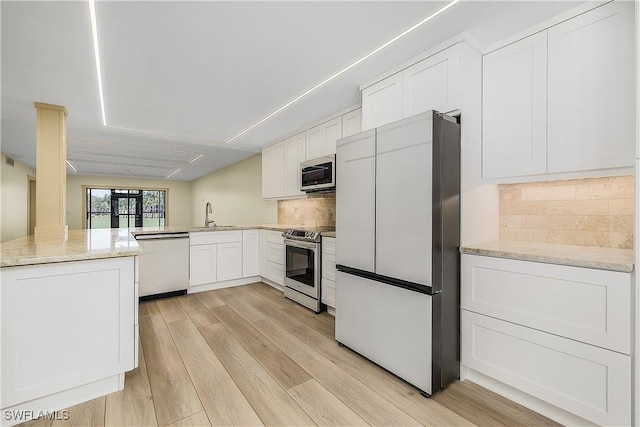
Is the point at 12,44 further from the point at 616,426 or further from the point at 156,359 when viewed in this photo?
the point at 616,426

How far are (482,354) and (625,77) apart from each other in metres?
1.82

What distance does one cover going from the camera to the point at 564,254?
1.61 m

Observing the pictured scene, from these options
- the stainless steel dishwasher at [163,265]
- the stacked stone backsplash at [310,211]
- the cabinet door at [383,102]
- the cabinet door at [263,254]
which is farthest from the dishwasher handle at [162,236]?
the cabinet door at [383,102]

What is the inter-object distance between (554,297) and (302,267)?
2449mm

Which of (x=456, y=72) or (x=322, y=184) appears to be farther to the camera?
(x=322, y=184)

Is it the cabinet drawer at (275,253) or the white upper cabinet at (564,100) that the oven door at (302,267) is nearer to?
the cabinet drawer at (275,253)

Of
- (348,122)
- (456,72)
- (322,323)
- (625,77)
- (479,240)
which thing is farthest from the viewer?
(348,122)

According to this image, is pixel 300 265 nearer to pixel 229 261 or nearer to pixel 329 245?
pixel 329 245

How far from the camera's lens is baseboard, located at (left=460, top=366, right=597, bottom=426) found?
5.05ft

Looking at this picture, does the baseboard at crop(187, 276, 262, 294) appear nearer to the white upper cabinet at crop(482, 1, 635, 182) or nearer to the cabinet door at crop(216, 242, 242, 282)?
the cabinet door at crop(216, 242, 242, 282)

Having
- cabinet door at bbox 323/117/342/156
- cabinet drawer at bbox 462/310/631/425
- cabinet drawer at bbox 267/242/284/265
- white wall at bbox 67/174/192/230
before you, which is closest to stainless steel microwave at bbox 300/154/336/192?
cabinet door at bbox 323/117/342/156

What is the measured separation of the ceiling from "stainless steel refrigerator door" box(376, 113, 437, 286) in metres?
0.66

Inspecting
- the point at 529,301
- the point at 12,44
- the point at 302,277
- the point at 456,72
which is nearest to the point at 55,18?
the point at 12,44

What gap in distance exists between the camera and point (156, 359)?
2215mm
